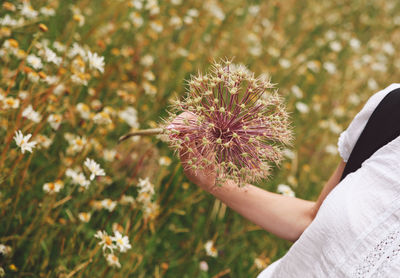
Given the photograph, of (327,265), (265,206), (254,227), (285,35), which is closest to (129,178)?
(254,227)

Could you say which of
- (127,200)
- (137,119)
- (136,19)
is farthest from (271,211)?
(136,19)

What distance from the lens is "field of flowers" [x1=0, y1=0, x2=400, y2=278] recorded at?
1.55m

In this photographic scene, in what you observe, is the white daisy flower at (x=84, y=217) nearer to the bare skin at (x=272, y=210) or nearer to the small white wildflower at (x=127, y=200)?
the small white wildflower at (x=127, y=200)

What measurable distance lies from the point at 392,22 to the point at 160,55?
3191 millimetres

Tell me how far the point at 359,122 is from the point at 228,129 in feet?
1.41

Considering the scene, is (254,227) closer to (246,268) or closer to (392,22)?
(246,268)

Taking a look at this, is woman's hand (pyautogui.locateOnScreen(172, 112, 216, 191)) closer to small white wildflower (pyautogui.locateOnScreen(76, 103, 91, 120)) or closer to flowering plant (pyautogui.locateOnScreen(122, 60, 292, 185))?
flowering plant (pyautogui.locateOnScreen(122, 60, 292, 185))

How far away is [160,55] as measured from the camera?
2.91 meters

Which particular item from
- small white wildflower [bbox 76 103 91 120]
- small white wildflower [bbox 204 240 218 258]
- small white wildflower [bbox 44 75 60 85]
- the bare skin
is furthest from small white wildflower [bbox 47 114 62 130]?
small white wildflower [bbox 204 240 218 258]

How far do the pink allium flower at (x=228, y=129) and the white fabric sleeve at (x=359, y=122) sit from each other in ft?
0.89

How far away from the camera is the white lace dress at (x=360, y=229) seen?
929mm

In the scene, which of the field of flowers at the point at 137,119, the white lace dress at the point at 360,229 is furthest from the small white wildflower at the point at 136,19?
the white lace dress at the point at 360,229

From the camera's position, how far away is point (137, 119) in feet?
7.39

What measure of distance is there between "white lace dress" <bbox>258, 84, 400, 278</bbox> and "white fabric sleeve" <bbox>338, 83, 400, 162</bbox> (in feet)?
0.47
